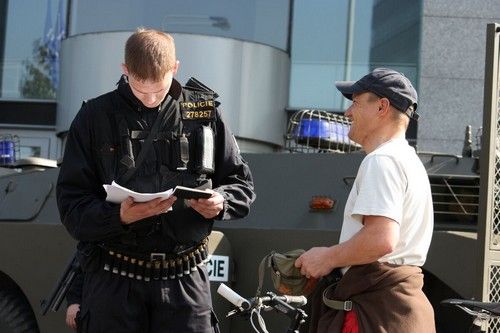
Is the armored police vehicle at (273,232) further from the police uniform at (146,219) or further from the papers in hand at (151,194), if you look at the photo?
the papers in hand at (151,194)

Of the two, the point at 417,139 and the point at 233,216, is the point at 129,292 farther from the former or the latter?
the point at 417,139

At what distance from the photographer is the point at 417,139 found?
12.1 m

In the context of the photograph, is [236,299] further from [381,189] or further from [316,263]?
[381,189]

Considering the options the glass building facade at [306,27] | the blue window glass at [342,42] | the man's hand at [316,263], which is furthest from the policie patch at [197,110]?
the blue window glass at [342,42]

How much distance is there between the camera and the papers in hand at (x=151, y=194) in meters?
3.55

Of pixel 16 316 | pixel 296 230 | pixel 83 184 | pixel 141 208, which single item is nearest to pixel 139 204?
pixel 141 208

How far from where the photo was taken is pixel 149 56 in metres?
3.74

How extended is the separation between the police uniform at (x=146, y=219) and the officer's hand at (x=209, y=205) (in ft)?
0.20

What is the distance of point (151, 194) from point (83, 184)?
1.38 feet

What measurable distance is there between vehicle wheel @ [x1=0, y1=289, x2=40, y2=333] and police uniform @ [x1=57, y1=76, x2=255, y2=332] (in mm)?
2657

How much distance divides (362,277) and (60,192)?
1.12 m

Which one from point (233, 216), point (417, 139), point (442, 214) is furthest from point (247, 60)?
point (233, 216)

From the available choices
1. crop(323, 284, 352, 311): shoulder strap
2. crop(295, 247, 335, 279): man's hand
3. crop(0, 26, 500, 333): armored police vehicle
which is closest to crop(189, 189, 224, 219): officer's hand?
crop(295, 247, 335, 279): man's hand

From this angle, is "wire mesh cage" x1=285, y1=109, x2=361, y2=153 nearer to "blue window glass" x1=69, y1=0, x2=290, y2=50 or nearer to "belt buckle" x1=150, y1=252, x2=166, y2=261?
"belt buckle" x1=150, y1=252, x2=166, y2=261
